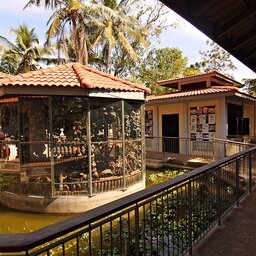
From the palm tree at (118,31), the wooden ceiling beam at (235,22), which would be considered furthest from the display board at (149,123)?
the wooden ceiling beam at (235,22)

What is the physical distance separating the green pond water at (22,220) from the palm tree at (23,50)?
57.5 ft

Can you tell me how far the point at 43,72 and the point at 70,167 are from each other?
3.11 meters

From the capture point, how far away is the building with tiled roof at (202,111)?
555 inches

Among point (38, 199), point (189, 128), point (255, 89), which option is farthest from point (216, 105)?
point (255, 89)

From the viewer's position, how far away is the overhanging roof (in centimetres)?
329

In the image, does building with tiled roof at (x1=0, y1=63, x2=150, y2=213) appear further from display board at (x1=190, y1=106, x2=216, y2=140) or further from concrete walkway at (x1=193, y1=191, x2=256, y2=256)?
display board at (x1=190, y1=106, x2=216, y2=140)

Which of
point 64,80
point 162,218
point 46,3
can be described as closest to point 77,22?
point 46,3

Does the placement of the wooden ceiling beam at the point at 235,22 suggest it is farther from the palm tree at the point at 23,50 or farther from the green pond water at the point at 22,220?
the palm tree at the point at 23,50

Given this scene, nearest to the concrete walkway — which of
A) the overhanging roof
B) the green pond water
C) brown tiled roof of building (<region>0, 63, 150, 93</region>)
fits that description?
the overhanging roof

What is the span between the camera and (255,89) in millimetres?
30188

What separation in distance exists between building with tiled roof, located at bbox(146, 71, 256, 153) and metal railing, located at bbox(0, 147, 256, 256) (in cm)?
733

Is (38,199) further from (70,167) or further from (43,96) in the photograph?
(43,96)

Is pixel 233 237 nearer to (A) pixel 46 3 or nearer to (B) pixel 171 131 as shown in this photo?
(B) pixel 171 131

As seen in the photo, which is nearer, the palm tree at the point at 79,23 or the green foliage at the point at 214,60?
the palm tree at the point at 79,23
